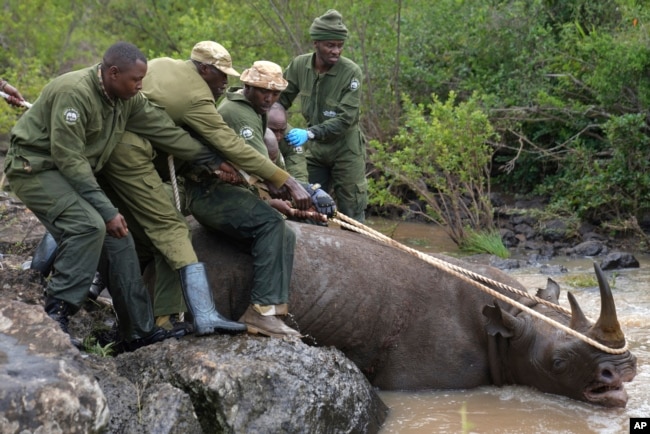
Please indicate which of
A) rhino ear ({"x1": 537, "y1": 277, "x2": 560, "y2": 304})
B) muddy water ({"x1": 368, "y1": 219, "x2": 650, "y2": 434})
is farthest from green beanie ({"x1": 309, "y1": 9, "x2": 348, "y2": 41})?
muddy water ({"x1": 368, "y1": 219, "x2": 650, "y2": 434})

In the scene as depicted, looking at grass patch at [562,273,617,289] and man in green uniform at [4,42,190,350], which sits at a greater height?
man in green uniform at [4,42,190,350]

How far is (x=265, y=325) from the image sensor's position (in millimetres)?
6105

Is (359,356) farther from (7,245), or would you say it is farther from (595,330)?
(7,245)

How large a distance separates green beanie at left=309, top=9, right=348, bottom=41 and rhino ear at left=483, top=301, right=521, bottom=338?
3.68 m

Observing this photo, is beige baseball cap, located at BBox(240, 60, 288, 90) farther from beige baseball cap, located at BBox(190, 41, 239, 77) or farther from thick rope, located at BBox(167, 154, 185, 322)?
thick rope, located at BBox(167, 154, 185, 322)

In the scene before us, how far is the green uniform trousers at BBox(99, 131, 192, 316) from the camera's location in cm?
602

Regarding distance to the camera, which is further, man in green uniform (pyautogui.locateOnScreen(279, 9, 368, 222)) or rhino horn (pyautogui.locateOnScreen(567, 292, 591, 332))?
man in green uniform (pyautogui.locateOnScreen(279, 9, 368, 222))

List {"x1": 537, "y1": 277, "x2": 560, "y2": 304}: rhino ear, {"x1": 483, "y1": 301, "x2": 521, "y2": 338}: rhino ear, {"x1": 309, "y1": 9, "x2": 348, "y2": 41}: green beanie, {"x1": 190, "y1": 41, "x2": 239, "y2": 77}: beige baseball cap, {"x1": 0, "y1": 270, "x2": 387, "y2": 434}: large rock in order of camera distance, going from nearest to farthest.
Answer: {"x1": 0, "y1": 270, "x2": 387, "y2": 434}: large rock, {"x1": 190, "y1": 41, "x2": 239, "y2": 77}: beige baseball cap, {"x1": 483, "y1": 301, "x2": 521, "y2": 338}: rhino ear, {"x1": 537, "y1": 277, "x2": 560, "y2": 304}: rhino ear, {"x1": 309, "y1": 9, "x2": 348, "y2": 41}: green beanie

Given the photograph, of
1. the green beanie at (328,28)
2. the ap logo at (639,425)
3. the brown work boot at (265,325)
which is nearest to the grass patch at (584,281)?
the green beanie at (328,28)

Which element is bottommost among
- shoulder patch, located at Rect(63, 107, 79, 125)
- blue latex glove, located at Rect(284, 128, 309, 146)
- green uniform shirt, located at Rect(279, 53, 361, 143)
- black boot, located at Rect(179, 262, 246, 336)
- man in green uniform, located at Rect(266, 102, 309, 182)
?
black boot, located at Rect(179, 262, 246, 336)

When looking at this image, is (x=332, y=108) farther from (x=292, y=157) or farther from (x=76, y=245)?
(x=76, y=245)

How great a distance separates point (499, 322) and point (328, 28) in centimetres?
379

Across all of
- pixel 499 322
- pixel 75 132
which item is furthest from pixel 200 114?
pixel 499 322

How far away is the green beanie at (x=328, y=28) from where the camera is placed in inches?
361
